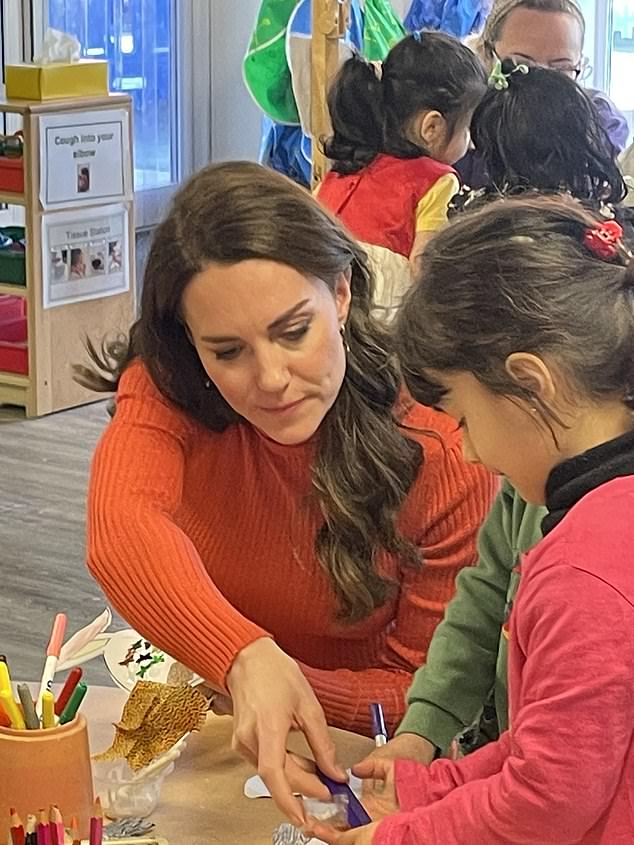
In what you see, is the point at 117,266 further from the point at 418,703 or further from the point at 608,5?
the point at 418,703

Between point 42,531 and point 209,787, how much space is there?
2.38 m

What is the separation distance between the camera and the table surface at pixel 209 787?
3.84 feet

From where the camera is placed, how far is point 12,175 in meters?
4.30

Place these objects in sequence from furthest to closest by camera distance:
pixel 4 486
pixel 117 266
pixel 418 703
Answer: pixel 117 266 → pixel 4 486 → pixel 418 703

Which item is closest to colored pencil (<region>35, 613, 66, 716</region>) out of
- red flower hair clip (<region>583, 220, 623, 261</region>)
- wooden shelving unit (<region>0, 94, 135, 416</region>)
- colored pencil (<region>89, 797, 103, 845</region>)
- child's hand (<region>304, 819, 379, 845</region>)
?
colored pencil (<region>89, 797, 103, 845</region>)

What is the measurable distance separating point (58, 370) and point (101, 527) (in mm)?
3232

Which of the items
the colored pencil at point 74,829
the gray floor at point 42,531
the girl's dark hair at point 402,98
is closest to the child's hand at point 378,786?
the colored pencil at point 74,829

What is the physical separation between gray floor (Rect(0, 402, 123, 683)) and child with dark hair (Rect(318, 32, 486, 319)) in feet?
3.28

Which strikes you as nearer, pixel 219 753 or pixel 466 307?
pixel 466 307

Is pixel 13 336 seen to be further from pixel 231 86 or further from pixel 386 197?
pixel 231 86

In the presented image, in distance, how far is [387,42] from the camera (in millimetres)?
4711

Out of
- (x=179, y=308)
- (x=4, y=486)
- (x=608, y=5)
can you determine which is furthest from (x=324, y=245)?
(x=608, y=5)

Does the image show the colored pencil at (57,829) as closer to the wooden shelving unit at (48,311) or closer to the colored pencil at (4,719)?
the colored pencil at (4,719)

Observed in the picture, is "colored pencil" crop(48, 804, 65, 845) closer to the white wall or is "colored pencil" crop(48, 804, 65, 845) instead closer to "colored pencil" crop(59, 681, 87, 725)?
"colored pencil" crop(59, 681, 87, 725)
